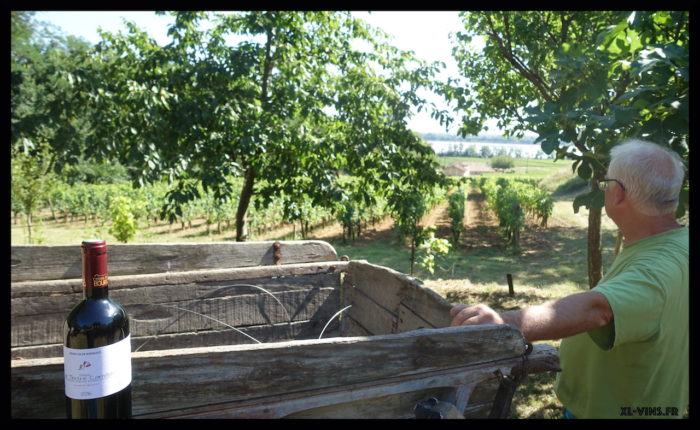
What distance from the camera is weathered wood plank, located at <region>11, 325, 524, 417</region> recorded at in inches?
38.9

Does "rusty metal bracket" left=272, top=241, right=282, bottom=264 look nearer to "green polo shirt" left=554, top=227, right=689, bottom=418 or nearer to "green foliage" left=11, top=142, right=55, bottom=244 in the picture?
"green polo shirt" left=554, top=227, right=689, bottom=418

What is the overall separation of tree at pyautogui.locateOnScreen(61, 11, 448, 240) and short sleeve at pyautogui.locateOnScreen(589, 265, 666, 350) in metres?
3.09

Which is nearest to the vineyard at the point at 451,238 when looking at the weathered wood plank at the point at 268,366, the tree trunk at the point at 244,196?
the tree trunk at the point at 244,196

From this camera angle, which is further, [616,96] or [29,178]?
[29,178]

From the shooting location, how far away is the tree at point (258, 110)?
3.88 m

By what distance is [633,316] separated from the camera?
120 cm

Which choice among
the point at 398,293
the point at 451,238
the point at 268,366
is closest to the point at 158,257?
the point at 398,293

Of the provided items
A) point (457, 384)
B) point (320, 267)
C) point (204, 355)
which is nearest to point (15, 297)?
point (320, 267)

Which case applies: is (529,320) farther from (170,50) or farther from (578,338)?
(170,50)

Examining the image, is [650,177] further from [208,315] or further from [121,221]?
[121,221]

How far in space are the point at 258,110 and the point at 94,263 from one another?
3357 millimetres

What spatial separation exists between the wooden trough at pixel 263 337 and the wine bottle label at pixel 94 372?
0.04 meters

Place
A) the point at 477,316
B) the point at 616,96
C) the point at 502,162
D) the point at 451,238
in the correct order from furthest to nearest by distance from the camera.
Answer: the point at 502,162, the point at 451,238, the point at 616,96, the point at 477,316

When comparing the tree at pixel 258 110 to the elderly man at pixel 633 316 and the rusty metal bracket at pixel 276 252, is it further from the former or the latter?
the elderly man at pixel 633 316
